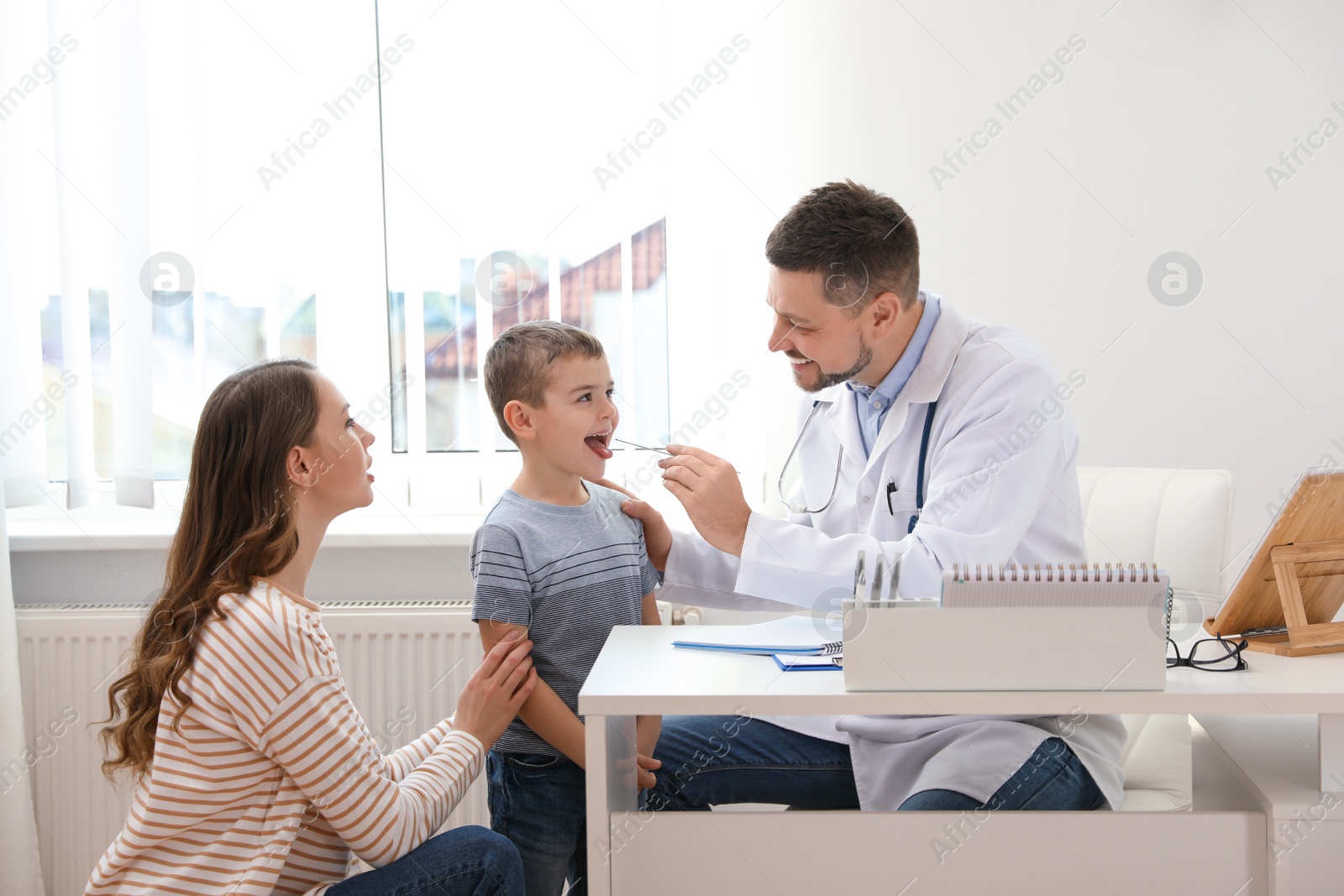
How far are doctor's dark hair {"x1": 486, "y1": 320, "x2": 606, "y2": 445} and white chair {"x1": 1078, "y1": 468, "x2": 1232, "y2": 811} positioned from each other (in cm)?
86

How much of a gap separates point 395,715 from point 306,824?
1068mm

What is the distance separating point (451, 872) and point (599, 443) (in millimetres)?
607

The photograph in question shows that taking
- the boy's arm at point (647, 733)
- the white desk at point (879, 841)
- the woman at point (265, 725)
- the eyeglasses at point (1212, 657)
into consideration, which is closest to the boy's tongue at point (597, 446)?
the boy's arm at point (647, 733)

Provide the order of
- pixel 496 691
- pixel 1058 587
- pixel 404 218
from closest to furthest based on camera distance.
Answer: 1. pixel 1058 587
2. pixel 496 691
3. pixel 404 218

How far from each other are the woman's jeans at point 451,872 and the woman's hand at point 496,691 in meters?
0.14

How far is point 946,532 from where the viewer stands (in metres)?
1.36

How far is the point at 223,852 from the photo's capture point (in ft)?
3.51

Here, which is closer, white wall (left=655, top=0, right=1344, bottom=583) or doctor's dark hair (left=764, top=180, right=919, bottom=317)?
doctor's dark hair (left=764, top=180, right=919, bottom=317)

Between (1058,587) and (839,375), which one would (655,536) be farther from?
(1058,587)

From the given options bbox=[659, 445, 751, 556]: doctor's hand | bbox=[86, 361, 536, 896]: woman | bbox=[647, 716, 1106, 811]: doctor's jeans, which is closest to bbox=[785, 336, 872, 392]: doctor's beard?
bbox=[659, 445, 751, 556]: doctor's hand

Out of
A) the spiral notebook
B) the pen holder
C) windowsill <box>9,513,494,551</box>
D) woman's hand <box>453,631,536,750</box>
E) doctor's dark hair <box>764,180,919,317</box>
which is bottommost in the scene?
woman's hand <box>453,631,536,750</box>

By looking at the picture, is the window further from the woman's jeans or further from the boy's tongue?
the woman's jeans

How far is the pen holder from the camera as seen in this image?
100 centimetres

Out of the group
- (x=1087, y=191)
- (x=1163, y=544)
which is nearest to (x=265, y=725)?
(x=1163, y=544)
